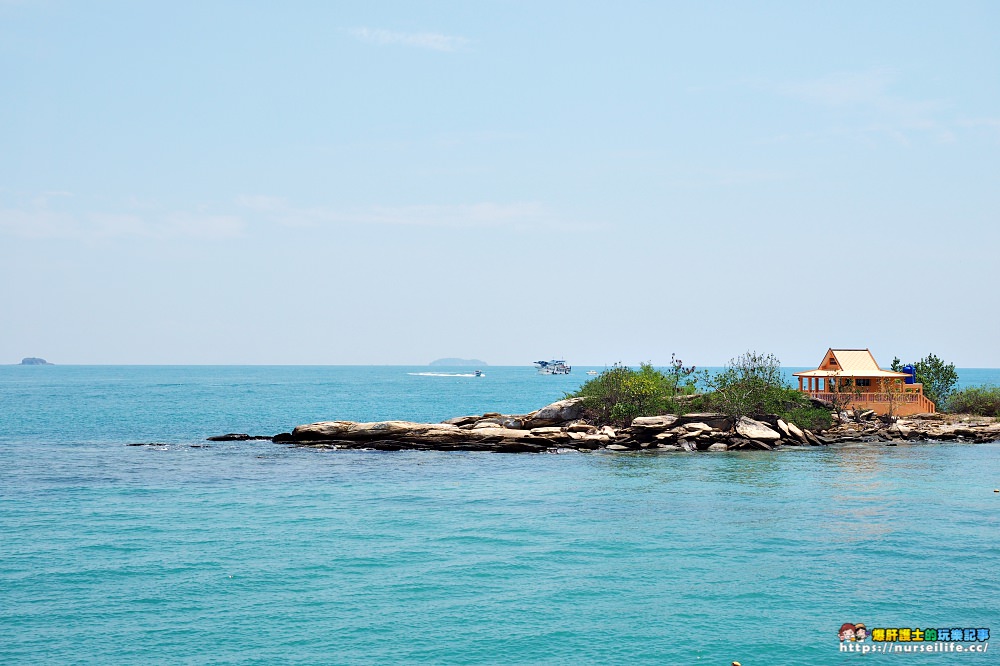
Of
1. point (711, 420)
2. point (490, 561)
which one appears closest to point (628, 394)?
point (711, 420)

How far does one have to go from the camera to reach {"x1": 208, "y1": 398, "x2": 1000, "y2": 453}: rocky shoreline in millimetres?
54438

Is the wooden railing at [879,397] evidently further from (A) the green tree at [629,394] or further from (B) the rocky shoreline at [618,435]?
(A) the green tree at [629,394]

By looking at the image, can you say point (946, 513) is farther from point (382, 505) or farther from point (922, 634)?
point (382, 505)

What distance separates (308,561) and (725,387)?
139 ft

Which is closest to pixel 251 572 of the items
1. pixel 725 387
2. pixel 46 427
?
pixel 725 387

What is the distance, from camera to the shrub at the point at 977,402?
69688 mm

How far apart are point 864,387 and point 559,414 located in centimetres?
2521

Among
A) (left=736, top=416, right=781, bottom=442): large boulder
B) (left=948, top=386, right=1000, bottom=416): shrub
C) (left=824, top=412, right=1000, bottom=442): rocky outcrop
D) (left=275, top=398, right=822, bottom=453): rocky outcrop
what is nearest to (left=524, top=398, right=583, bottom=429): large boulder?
(left=275, top=398, right=822, bottom=453): rocky outcrop

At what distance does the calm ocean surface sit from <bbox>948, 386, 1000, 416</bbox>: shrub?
27.7 m

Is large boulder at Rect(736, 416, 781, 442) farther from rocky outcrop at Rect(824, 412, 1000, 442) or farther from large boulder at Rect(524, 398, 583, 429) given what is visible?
large boulder at Rect(524, 398, 583, 429)

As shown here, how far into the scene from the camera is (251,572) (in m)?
23.2

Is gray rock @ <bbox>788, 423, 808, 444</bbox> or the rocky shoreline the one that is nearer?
the rocky shoreline

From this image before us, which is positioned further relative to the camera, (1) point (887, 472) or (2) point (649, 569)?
(1) point (887, 472)

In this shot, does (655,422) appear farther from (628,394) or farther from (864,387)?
(864,387)
